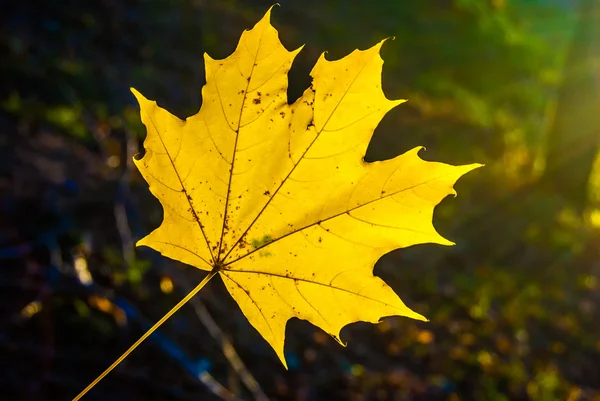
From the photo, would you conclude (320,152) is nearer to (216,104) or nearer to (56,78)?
(216,104)

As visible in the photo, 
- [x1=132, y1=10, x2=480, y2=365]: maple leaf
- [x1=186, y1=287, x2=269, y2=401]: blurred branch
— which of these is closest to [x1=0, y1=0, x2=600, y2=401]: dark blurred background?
[x1=186, y1=287, x2=269, y2=401]: blurred branch

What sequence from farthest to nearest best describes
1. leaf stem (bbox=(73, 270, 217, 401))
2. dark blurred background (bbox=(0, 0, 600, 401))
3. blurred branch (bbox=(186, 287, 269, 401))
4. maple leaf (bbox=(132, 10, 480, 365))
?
dark blurred background (bbox=(0, 0, 600, 401)), blurred branch (bbox=(186, 287, 269, 401)), maple leaf (bbox=(132, 10, 480, 365)), leaf stem (bbox=(73, 270, 217, 401))

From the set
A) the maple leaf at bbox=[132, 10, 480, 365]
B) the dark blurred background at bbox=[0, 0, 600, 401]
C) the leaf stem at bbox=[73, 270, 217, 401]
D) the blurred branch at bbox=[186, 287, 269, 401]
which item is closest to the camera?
the leaf stem at bbox=[73, 270, 217, 401]

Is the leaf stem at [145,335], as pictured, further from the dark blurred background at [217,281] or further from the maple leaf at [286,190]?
the dark blurred background at [217,281]

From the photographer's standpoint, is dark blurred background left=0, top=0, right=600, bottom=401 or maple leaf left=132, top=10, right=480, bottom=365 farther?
dark blurred background left=0, top=0, right=600, bottom=401

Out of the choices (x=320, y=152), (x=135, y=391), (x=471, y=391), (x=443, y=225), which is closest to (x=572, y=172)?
(x=443, y=225)

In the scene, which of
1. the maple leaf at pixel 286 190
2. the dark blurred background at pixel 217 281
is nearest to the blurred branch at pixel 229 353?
the dark blurred background at pixel 217 281

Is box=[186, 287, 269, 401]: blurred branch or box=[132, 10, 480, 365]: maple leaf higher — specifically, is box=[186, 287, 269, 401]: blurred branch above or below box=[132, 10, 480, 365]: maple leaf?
above

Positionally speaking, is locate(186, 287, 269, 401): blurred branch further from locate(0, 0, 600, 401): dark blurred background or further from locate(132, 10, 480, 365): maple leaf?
locate(132, 10, 480, 365): maple leaf
